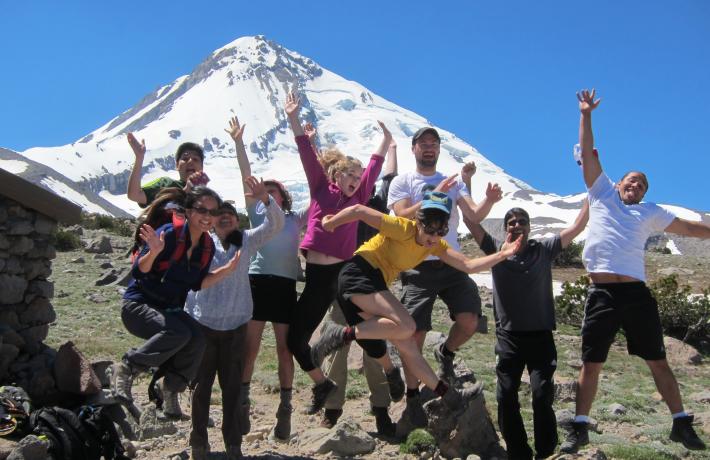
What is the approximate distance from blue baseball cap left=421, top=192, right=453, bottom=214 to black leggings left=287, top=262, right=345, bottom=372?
108cm

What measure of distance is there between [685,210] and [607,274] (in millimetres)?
106730

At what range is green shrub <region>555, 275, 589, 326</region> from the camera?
15.4 meters

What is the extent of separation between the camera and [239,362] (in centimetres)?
545

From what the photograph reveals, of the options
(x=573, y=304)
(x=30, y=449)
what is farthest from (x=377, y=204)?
(x=573, y=304)

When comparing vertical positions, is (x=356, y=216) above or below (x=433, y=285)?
above

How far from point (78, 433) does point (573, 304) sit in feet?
41.2

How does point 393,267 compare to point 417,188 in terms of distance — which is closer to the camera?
point 393,267

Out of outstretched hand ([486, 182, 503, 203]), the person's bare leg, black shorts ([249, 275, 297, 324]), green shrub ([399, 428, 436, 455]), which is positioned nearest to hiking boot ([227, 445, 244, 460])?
black shorts ([249, 275, 297, 324])

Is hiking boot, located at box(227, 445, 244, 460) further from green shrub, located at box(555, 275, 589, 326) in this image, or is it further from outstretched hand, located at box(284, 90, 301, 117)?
green shrub, located at box(555, 275, 589, 326)

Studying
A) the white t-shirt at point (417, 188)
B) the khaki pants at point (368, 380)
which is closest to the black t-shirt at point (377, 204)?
the white t-shirt at point (417, 188)

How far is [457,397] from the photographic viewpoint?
5477 mm

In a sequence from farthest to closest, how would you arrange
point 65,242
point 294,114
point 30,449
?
point 65,242
point 294,114
point 30,449

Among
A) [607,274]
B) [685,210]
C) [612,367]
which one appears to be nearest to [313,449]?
[607,274]

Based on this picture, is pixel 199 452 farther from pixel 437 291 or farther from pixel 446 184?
pixel 446 184
